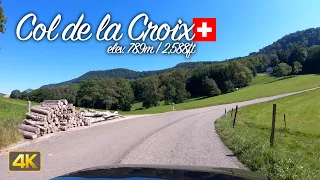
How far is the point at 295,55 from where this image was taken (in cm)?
12362

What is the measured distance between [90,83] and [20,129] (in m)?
72.4

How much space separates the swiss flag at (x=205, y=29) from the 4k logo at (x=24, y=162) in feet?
38.9

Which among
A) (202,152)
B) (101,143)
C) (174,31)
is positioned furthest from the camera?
(174,31)

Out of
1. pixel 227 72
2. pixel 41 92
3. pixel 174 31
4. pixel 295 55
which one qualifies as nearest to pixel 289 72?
pixel 295 55

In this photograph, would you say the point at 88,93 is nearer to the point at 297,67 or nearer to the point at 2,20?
the point at 2,20

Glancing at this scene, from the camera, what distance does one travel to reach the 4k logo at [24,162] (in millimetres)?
7199

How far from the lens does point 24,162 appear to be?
790 centimetres

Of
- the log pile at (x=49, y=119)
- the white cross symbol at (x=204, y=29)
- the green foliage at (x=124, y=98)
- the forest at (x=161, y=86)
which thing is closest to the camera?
the log pile at (x=49, y=119)

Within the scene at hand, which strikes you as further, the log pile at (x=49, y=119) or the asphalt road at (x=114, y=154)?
the log pile at (x=49, y=119)

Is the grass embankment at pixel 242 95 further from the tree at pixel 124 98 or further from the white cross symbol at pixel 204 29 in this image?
the white cross symbol at pixel 204 29

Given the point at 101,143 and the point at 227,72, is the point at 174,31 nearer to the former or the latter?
the point at 101,143

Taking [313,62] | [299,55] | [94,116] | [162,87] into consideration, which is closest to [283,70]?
[313,62]

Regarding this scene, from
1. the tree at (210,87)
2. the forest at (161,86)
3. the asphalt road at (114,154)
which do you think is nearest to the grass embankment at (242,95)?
the forest at (161,86)

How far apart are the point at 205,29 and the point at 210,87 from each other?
77413 millimetres
